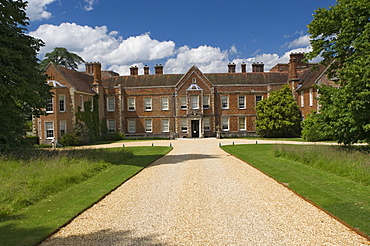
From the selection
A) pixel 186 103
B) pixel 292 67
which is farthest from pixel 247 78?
pixel 186 103

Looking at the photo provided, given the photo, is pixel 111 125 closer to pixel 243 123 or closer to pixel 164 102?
pixel 164 102

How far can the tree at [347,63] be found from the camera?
48.4 ft

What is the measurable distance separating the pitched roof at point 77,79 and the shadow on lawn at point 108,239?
3121 cm

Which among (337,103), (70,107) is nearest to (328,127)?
(337,103)

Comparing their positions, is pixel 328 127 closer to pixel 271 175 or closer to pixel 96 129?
pixel 271 175

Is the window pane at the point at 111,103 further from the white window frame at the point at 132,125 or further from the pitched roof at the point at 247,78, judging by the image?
the pitched roof at the point at 247,78

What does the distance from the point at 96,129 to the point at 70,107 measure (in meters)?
5.25

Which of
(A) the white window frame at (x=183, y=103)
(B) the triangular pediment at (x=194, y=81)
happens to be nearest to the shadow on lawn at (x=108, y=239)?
(A) the white window frame at (x=183, y=103)

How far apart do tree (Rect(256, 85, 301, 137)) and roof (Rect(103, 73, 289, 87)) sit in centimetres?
528

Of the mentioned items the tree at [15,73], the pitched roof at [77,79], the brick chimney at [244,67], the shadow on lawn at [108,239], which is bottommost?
the shadow on lawn at [108,239]

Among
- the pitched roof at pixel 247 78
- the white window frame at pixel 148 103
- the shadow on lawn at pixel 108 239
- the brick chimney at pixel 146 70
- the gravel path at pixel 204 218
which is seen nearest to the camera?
the shadow on lawn at pixel 108 239

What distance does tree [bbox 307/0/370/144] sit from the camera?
14746 millimetres

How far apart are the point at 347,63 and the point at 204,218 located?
12.2 meters

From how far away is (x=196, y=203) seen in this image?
8648 millimetres
